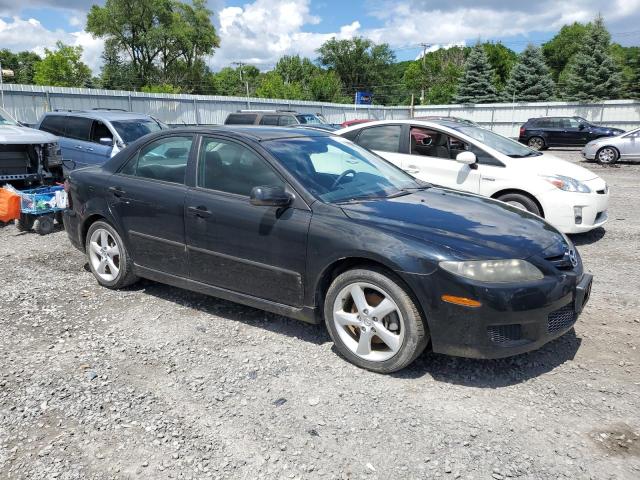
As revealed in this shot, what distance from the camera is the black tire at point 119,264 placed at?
16.4ft

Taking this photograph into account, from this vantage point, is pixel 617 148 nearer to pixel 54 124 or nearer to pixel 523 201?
pixel 523 201

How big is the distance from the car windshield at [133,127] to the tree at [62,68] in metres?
51.6

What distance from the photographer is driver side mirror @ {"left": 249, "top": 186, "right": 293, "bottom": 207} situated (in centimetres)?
377

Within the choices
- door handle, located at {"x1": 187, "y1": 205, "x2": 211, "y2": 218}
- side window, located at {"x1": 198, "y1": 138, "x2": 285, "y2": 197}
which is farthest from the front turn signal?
door handle, located at {"x1": 187, "y1": 205, "x2": 211, "y2": 218}

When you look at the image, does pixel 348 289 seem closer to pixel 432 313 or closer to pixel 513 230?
pixel 432 313

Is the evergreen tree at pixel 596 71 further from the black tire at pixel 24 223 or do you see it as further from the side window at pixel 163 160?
the side window at pixel 163 160

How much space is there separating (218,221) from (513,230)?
2208mm

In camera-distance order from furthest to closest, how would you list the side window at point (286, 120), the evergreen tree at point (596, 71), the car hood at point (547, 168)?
1. the evergreen tree at point (596, 71)
2. the side window at point (286, 120)
3. the car hood at point (547, 168)

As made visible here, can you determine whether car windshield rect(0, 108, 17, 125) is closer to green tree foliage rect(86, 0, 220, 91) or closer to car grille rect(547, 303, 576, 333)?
car grille rect(547, 303, 576, 333)

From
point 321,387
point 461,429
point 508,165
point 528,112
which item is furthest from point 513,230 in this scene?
point 528,112

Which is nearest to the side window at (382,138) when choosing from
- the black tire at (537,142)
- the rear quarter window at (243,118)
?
the rear quarter window at (243,118)

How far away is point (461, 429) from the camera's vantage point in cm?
297

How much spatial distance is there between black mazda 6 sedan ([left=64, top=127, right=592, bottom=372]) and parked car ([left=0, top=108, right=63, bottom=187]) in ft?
12.5

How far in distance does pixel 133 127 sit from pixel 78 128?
115 centimetres
